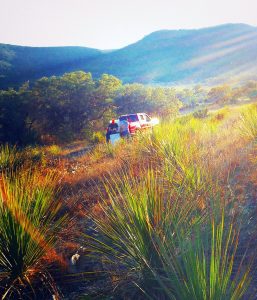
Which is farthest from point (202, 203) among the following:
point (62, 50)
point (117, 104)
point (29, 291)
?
point (62, 50)

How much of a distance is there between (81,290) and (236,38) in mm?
159158

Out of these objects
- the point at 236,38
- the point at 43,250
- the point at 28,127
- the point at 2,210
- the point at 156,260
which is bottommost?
the point at 28,127

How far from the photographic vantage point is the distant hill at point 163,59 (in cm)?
10619

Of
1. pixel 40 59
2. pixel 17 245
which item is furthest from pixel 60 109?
pixel 40 59

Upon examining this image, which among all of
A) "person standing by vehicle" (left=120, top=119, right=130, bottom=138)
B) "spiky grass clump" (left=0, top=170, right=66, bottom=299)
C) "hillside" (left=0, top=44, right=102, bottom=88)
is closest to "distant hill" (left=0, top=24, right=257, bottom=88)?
"hillside" (left=0, top=44, right=102, bottom=88)

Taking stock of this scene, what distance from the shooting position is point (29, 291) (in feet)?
10.1

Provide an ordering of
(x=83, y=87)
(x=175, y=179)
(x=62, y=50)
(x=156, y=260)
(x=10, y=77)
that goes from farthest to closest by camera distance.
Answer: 1. (x=62, y=50)
2. (x=10, y=77)
3. (x=83, y=87)
4. (x=175, y=179)
5. (x=156, y=260)

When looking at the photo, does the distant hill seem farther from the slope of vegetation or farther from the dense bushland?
the slope of vegetation

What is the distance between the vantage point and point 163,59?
13938 cm

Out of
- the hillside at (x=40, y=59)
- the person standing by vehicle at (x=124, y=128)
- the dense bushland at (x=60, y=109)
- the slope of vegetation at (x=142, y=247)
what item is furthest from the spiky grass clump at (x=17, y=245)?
the hillside at (x=40, y=59)

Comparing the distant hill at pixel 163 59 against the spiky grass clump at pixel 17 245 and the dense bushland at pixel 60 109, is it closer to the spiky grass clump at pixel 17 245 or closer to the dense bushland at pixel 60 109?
the dense bushland at pixel 60 109

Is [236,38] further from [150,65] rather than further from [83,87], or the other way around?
[83,87]

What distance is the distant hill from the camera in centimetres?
10619

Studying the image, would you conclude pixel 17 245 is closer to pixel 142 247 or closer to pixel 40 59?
pixel 142 247
